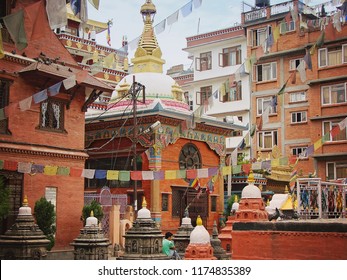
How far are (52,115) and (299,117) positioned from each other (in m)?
20.5

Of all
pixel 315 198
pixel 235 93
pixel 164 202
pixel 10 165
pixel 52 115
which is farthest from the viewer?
pixel 235 93

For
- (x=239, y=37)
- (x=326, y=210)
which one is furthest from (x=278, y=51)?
(x=326, y=210)

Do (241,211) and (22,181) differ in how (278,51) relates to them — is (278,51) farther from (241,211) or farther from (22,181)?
(241,211)

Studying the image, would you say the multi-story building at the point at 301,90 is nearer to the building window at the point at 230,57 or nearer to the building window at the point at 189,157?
the building window at the point at 230,57

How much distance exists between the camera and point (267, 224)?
13.6m

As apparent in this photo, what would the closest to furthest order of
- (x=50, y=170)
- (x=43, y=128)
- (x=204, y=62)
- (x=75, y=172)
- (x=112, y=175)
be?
1. (x=50, y=170)
2. (x=112, y=175)
3. (x=75, y=172)
4. (x=43, y=128)
5. (x=204, y=62)

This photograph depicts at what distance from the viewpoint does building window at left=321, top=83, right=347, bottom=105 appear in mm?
37422

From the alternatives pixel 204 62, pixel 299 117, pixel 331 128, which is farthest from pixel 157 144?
pixel 204 62

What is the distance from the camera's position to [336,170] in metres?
37.6

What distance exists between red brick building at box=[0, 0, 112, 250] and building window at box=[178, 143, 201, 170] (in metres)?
7.34

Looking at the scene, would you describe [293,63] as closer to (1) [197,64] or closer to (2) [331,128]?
(2) [331,128]

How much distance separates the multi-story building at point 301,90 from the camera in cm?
3750

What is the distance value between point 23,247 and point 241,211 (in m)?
6.02

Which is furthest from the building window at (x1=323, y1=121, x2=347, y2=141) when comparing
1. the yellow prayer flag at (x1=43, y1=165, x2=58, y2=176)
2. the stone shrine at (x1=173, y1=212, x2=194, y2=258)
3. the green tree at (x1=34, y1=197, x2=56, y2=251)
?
the green tree at (x1=34, y1=197, x2=56, y2=251)
